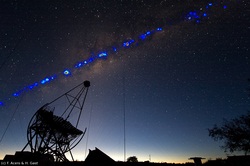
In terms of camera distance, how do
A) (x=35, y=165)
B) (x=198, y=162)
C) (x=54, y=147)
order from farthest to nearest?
(x=54, y=147) → (x=35, y=165) → (x=198, y=162)

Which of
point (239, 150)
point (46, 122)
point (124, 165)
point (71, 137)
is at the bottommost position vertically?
point (124, 165)

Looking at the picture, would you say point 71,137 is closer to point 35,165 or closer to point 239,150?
point 35,165

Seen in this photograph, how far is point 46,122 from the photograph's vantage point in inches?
790

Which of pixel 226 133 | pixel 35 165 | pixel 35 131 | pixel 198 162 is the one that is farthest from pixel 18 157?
pixel 226 133

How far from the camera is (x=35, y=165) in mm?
13555

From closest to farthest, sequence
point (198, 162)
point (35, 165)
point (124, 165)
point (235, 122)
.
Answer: point (198, 162), point (35, 165), point (124, 165), point (235, 122)

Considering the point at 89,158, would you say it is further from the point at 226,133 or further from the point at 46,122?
the point at 226,133

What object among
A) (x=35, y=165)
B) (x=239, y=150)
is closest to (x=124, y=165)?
(x=35, y=165)

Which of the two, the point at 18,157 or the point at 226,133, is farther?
the point at 226,133

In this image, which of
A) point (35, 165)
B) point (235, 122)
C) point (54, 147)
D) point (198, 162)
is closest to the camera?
point (198, 162)

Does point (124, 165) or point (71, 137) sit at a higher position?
point (71, 137)

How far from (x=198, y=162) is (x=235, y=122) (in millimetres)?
15011

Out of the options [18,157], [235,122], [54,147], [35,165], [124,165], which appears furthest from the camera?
[54,147]

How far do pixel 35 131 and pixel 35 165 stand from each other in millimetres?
7213
